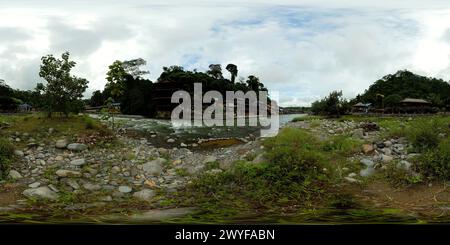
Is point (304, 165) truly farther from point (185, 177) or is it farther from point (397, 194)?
point (185, 177)

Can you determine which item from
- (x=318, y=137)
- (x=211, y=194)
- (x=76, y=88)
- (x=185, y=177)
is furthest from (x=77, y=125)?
(x=318, y=137)

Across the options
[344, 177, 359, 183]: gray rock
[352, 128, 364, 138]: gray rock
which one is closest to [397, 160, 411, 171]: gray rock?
[344, 177, 359, 183]: gray rock

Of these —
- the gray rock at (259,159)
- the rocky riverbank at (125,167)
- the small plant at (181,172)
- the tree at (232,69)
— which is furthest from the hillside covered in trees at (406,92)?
the small plant at (181,172)

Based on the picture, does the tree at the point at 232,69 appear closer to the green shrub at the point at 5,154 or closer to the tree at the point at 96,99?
the green shrub at the point at 5,154

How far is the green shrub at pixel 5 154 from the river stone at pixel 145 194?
184 cm

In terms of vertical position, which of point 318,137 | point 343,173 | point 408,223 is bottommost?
point 408,223

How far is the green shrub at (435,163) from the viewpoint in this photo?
4.47 metres

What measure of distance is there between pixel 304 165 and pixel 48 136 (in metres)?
4.42

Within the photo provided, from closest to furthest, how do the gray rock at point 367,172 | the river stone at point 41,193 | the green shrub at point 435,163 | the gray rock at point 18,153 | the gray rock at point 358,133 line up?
the river stone at point 41,193 → the green shrub at point 435,163 → the gray rock at point 367,172 → the gray rock at point 18,153 → the gray rock at point 358,133

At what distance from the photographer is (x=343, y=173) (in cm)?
484

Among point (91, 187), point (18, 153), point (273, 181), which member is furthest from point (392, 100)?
point (18, 153)

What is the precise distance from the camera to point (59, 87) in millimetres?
7801

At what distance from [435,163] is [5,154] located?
18.6ft

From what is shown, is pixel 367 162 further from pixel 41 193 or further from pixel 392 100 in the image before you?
pixel 392 100
